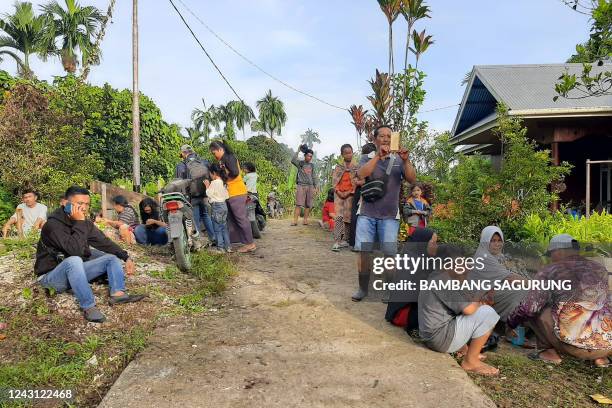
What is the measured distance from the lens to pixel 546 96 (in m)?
8.82

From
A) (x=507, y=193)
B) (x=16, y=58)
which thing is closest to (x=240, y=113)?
(x=16, y=58)

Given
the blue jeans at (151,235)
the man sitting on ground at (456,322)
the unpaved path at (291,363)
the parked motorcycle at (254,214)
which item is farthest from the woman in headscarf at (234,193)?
the man sitting on ground at (456,322)

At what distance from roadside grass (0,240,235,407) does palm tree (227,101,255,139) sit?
43.4 m

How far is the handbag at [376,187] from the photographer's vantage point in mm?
4406

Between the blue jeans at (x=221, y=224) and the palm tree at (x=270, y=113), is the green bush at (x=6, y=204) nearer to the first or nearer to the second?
the blue jeans at (x=221, y=224)

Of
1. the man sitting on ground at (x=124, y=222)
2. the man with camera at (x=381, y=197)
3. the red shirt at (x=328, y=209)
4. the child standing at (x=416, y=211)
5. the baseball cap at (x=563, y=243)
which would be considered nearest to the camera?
the baseball cap at (x=563, y=243)

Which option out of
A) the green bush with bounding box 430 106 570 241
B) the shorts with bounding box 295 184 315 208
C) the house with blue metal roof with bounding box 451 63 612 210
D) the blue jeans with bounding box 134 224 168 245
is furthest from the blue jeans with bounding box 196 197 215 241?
the house with blue metal roof with bounding box 451 63 612 210

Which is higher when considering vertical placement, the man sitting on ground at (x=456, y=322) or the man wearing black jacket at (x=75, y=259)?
the man wearing black jacket at (x=75, y=259)

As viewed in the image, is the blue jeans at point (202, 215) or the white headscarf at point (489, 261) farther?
the blue jeans at point (202, 215)

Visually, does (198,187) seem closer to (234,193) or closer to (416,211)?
(234,193)

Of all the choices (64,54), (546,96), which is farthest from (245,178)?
(64,54)

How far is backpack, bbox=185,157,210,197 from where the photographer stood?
6.93 meters

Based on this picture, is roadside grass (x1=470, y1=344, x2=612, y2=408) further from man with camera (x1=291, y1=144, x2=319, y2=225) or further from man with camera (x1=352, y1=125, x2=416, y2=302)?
man with camera (x1=291, y1=144, x2=319, y2=225)

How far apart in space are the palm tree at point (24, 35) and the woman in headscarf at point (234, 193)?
17.6 meters
